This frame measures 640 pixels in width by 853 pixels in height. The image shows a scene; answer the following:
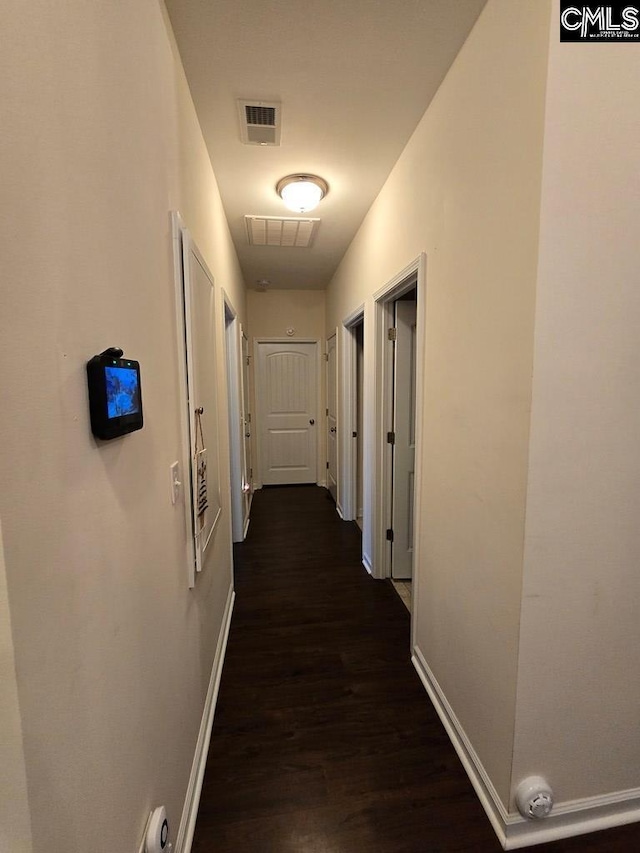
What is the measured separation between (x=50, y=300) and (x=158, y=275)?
594mm

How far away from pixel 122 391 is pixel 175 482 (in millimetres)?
525

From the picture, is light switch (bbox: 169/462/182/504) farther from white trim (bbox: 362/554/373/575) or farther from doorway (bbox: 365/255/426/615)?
white trim (bbox: 362/554/373/575)

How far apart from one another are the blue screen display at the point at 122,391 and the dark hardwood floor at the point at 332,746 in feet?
4.68

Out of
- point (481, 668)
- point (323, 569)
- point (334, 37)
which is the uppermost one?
point (334, 37)

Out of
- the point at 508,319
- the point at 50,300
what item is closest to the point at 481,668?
the point at 508,319

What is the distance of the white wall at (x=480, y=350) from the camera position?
106 cm

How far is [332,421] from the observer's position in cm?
464

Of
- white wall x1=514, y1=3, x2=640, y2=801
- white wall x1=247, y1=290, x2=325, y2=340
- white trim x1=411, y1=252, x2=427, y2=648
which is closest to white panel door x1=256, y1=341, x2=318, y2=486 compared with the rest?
white wall x1=247, y1=290, x2=325, y2=340

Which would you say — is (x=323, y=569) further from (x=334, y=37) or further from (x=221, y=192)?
(x=334, y=37)

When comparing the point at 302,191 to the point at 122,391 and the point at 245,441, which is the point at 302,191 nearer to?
the point at 122,391

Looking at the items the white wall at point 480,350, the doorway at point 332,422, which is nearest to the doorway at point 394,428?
the white wall at point 480,350

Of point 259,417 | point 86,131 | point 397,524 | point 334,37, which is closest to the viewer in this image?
point 86,131

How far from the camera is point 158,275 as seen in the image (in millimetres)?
1058

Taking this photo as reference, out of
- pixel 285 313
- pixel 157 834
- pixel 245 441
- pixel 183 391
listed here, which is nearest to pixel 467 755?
pixel 157 834
